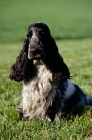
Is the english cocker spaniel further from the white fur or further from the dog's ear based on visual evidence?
the white fur

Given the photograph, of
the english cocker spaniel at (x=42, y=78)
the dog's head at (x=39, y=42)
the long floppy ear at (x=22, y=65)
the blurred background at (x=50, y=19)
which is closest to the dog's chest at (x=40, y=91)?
the english cocker spaniel at (x=42, y=78)

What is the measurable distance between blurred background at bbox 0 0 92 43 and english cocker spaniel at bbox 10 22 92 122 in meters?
16.2

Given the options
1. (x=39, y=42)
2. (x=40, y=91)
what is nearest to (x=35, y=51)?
(x=39, y=42)

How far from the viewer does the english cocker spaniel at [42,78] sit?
6500mm

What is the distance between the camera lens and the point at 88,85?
990 centimetres

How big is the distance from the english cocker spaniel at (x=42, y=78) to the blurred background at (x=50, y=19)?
16.2m

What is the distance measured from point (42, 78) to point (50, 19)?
42705 mm

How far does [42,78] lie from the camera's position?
21.7 ft

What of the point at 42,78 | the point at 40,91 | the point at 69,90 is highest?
the point at 42,78

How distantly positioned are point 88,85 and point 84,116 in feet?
10.5

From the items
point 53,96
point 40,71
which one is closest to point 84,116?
point 53,96

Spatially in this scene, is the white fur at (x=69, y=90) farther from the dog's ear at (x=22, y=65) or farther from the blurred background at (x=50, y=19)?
the blurred background at (x=50, y=19)

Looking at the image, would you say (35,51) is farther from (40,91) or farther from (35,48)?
(40,91)

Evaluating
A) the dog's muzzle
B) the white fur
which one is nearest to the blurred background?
the white fur
